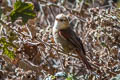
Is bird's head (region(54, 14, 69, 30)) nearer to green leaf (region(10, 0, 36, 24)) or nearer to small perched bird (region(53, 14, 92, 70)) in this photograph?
small perched bird (region(53, 14, 92, 70))

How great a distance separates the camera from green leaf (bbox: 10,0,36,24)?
5.70 m

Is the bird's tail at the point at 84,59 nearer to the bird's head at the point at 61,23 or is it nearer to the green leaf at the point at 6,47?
the bird's head at the point at 61,23

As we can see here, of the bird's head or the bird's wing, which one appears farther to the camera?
the bird's head

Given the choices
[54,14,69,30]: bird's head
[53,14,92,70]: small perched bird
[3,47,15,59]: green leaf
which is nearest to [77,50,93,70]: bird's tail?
[53,14,92,70]: small perched bird

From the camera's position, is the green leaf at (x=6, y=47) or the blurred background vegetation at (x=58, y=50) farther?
the green leaf at (x=6, y=47)

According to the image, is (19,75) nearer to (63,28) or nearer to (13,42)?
(13,42)

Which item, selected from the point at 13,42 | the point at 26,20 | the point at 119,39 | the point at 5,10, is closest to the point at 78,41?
the point at 119,39

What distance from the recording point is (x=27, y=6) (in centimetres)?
587

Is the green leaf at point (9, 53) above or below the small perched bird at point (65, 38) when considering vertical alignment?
below

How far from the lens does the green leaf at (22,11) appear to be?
5.70m

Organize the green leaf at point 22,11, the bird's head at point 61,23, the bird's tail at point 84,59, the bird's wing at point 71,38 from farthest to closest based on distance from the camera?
the green leaf at point 22,11 → the bird's head at point 61,23 → the bird's wing at point 71,38 → the bird's tail at point 84,59

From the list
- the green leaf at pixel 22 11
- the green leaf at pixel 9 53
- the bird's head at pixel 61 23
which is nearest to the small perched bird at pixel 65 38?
the bird's head at pixel 61 23

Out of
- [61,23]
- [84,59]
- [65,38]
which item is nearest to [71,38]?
[65,38]

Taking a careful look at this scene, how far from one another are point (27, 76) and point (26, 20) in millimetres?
1392
